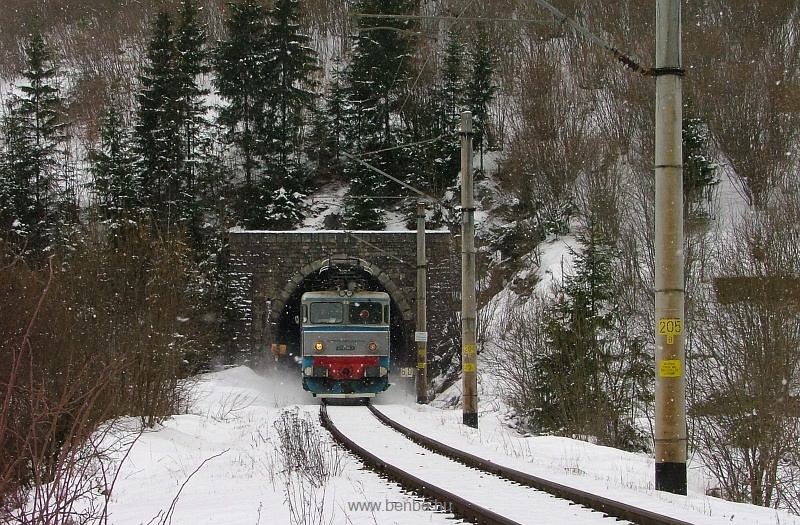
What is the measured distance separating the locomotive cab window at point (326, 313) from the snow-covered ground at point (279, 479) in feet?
20.8

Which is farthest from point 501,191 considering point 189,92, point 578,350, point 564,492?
point 564,492

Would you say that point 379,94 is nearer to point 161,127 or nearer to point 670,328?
point 161,127

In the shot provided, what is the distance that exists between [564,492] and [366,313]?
60.6 ft

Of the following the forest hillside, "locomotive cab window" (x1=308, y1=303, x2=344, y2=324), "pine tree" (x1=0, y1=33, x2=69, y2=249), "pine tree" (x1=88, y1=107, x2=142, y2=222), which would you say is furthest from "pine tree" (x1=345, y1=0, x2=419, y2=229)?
"locomotive cab window" (x1=308, y1=303, x2=344, y2=324)

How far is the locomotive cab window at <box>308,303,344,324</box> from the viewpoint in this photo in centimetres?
2689

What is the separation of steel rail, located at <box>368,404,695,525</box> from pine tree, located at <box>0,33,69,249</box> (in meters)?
28.2

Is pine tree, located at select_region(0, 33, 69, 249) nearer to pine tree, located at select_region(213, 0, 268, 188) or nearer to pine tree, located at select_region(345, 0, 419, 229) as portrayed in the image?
pine tree, located at select_region(213, 0, 268, 188)

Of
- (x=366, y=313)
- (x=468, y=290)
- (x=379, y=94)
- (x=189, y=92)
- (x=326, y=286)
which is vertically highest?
(x=379, y=94)

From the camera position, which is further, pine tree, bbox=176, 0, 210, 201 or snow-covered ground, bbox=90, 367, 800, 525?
pine tree, bbox=176, 0, 210, 201

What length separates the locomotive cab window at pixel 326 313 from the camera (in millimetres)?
26891

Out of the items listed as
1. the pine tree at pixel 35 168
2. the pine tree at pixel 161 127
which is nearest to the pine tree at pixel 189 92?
the pine tree at pixel 161 127

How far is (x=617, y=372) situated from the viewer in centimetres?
2264

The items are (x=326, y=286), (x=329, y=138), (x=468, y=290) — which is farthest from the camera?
(x=329, y=138)

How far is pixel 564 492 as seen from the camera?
8.88m
